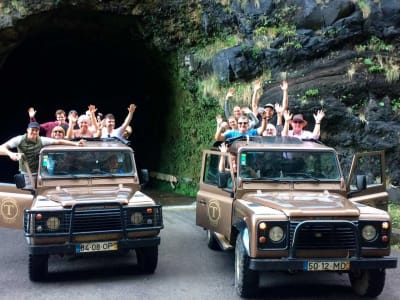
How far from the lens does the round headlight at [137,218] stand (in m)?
7.62

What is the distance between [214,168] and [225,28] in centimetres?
950

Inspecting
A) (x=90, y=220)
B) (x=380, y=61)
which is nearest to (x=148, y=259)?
(x=90, y=220)

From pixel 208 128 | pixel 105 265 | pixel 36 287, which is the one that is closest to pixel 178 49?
pixel 208 128

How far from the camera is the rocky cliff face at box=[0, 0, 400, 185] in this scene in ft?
47.2

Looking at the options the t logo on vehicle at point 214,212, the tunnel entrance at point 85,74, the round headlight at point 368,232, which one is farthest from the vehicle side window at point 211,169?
the tunnel entrance at point 85,74

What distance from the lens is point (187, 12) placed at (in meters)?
18.2

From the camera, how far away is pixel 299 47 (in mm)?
15797

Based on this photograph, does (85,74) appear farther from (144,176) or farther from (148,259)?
(148,259)

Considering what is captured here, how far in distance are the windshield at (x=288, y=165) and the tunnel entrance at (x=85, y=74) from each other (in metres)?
11.5

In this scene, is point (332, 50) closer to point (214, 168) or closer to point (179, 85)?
point (179, 85)

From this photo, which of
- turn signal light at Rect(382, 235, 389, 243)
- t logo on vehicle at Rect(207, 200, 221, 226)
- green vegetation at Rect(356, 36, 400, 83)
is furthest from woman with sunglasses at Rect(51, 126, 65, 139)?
green vegetation at Rect(356, 36, 400, 83)

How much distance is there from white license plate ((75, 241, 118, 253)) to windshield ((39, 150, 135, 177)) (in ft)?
5.53

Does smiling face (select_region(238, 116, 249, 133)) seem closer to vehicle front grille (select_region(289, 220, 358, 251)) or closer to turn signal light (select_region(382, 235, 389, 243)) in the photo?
vehicle front grille (select_region(289, 220, 358, 251))

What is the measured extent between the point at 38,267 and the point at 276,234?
336 centimetres
